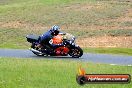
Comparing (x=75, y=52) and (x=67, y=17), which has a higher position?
(x=75, y=52)

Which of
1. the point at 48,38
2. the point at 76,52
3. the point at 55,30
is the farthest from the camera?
the point at 48,38

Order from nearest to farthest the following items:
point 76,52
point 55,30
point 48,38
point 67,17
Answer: point 76,52, point 55,30, point 48,38, point 67,17

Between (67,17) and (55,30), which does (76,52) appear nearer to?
(55,30)

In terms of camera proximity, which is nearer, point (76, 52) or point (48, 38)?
point (76, 52)

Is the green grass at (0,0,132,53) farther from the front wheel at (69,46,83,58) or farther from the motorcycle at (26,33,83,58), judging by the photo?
the front wheel at (69,46,83,58)

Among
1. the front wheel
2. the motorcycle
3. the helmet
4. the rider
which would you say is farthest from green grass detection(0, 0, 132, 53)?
the front wheel

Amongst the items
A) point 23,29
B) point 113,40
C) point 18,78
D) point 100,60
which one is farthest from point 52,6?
point 18,78

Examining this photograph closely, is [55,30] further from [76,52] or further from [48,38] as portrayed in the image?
[76,52]

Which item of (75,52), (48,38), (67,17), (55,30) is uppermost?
(55,30)

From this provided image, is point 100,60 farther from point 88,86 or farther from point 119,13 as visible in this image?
point 119,13

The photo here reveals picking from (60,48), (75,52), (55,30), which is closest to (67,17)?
(60,48)

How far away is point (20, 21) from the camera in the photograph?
49500 millimetres

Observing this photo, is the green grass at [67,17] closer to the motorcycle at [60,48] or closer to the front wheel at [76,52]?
the motorcycle at [60,48]

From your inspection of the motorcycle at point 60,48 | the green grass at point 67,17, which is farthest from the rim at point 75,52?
the green grass at point 67,17
